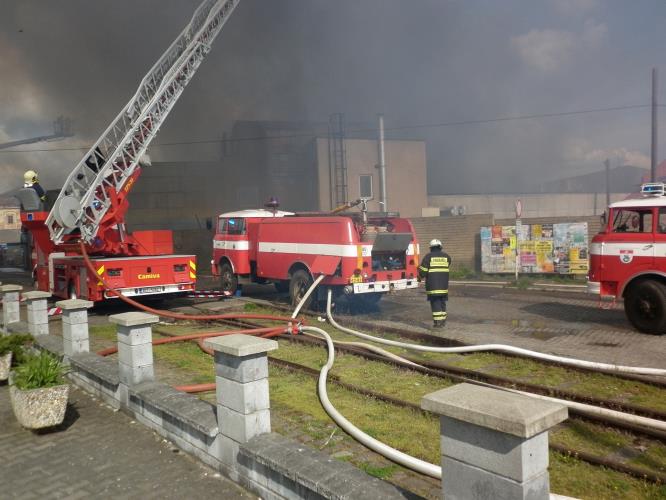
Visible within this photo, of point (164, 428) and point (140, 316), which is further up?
point (140, 316)

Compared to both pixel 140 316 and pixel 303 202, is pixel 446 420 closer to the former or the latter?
pixel 140 316

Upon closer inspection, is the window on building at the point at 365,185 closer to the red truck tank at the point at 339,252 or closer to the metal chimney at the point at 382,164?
the metal chimney at the point at 382,164

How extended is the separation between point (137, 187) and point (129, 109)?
1887cm

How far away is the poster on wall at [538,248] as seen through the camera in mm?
16984

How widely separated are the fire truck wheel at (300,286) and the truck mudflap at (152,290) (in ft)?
7.95

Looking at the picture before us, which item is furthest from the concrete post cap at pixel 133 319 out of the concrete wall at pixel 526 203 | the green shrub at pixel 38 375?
the concrete wall at pixel 526 203

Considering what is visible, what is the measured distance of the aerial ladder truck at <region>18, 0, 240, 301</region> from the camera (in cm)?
1193

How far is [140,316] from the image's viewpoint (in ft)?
18.9

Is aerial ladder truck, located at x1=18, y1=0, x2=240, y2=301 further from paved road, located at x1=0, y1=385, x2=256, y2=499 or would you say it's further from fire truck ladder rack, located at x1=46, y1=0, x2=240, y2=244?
paved road, located at x1=0, y1=385, x2=256, y2=499

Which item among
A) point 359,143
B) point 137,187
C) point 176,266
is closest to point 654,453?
point 176,266

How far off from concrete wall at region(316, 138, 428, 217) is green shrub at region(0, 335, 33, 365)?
81.4ft

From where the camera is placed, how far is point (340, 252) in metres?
10.7

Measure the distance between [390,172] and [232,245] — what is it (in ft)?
65.7

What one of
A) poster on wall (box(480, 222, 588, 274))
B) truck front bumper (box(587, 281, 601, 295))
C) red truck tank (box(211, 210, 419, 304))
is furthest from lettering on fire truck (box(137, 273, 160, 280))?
poster on wall (box(480, 222, 588, 274))
